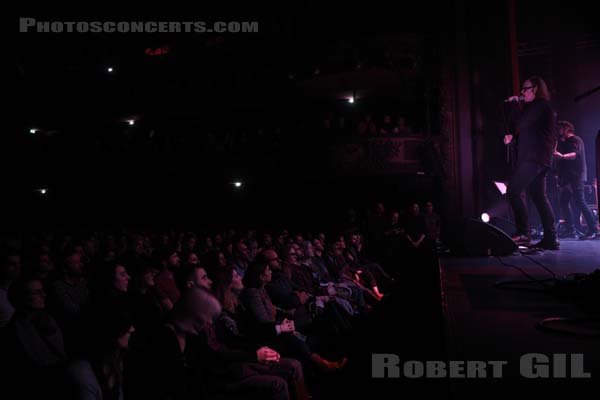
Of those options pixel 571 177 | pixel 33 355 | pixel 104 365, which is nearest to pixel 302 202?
pixel 571 177

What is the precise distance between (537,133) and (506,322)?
2.41 m

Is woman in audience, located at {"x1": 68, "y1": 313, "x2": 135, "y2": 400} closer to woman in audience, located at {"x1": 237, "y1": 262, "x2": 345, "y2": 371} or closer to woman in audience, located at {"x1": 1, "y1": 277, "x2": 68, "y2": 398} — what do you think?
woman in audience, located at {"x1": 1, "y1": 277, "x2": 68, "y2": 398}

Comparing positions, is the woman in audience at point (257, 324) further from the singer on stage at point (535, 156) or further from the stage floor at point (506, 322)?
the singer on stage at point (535, 156)

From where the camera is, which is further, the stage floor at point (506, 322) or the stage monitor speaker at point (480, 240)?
the stage monitor speaker at point (480, 240)

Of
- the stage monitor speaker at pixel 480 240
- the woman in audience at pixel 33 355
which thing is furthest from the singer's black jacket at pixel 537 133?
the woman in audience at pixel 33 355

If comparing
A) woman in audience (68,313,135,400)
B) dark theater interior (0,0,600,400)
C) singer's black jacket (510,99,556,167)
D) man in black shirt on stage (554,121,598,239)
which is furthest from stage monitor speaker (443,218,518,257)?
woman in audience (68,313,135,400)

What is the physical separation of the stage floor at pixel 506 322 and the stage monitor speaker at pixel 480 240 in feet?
1.69

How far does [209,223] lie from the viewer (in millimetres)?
13695

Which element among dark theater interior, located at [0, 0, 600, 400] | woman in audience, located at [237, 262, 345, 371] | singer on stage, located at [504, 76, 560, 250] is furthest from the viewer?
woman in audience, located at [237, 262, 345, 371]

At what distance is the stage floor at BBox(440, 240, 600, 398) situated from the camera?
1046 mm

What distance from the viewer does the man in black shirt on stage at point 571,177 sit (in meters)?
5.00

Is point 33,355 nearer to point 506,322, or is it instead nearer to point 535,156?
point 506,322

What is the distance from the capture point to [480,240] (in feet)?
11.1

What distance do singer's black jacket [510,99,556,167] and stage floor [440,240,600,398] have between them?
0.99 m
